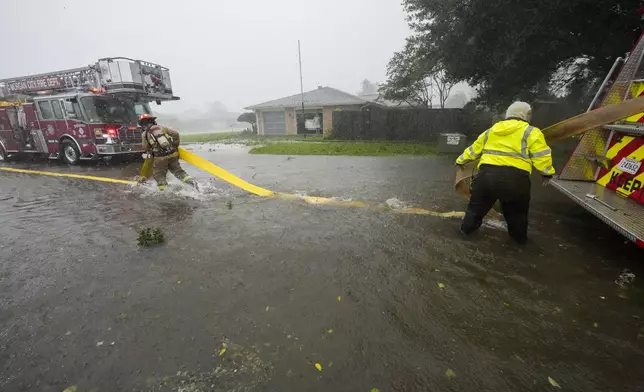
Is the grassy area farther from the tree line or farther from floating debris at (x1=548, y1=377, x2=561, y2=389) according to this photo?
floating debris at (x1=548, y1=377, x2=561, y2=389)

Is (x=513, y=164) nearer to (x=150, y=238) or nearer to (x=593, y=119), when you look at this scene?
(x=593, y=119)

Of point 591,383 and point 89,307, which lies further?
point 89,307

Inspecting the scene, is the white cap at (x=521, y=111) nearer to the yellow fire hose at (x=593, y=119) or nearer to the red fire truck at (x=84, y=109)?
the yellow fire hose at (x=593, y=119)

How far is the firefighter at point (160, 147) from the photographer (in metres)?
6.18

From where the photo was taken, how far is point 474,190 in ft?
11.9

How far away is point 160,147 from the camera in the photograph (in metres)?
6.21

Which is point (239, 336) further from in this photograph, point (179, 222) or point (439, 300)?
point (179, 222)

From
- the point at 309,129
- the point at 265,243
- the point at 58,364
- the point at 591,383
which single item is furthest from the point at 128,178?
the point at 309,129

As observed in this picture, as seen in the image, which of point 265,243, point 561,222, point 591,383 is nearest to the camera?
point 591,383

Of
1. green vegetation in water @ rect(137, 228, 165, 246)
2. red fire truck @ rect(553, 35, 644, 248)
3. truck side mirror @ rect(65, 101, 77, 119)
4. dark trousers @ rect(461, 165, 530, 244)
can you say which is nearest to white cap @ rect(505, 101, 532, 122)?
dark trousers @ rect(461, 165, 530, 244)

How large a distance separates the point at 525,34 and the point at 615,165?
725 cm

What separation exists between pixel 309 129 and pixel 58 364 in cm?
2499

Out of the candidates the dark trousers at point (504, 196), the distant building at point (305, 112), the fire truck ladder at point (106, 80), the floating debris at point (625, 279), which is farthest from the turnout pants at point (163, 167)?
the distant building at point (305, 112)

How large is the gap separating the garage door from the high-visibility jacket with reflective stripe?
25169mm
